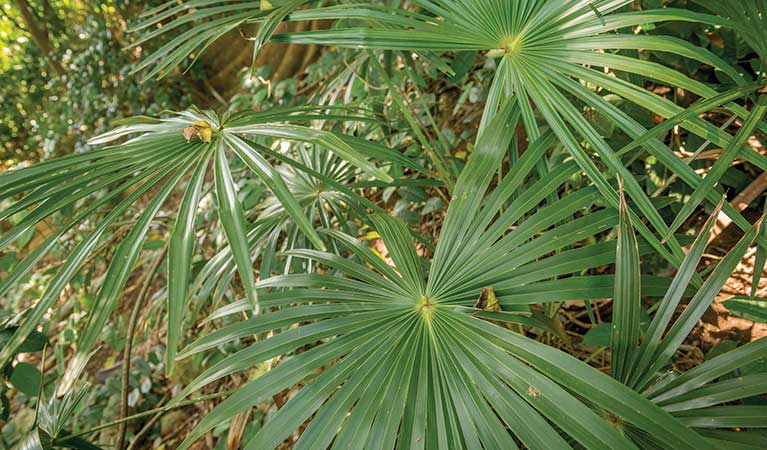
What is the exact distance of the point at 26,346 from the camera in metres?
0.97

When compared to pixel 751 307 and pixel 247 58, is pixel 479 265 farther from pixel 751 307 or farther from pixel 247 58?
pixel 247 58

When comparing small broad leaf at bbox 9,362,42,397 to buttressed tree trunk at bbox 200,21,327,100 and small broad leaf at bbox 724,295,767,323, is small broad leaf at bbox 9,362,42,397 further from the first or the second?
buttressed tree trunk at bbox 200,21,327,100

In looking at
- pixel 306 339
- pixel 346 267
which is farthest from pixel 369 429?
pixel 346 267

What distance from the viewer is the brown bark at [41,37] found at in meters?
3.36

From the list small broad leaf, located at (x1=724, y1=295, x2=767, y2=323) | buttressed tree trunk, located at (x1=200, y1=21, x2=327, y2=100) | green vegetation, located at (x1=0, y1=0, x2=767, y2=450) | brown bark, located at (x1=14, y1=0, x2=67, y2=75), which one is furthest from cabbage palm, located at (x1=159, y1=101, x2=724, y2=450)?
brown bark, located at (x1=14, y1=0, x2=67, y2=75)

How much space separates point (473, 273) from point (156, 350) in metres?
1.67

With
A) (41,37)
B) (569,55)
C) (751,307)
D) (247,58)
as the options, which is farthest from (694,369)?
(41,37)

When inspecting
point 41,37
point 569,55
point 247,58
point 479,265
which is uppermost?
point 41,37

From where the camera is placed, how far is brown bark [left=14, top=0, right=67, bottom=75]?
3.36m

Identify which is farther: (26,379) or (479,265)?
(26,379)

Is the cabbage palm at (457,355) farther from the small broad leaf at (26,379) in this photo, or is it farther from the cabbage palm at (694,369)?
the small broad leaf at (26,379)

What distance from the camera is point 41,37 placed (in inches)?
136

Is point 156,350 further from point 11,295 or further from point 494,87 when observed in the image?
point 494,87

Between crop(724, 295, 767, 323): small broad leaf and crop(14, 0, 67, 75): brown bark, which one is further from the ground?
crop(14, 0, 67, 75): brown bark
